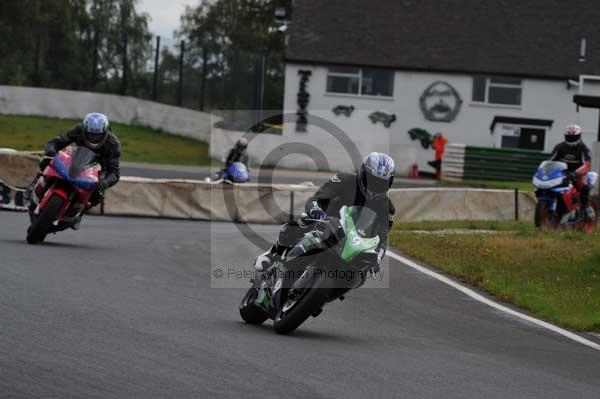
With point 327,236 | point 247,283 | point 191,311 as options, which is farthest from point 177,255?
point 327,236

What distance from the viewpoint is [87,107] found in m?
48.5

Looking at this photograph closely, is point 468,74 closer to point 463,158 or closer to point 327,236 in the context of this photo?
point 463,158

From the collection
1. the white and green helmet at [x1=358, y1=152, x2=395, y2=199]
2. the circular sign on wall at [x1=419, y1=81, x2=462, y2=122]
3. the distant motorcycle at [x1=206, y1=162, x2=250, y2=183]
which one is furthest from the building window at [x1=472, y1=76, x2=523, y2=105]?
the white and green helmet at [x1=358, y1=152, x2=395, y2=199]

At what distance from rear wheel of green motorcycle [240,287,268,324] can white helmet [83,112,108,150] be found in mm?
5409

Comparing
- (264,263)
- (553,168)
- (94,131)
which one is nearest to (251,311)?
(264,263)

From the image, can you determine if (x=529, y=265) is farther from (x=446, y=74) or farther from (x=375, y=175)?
(x=446, y=74)

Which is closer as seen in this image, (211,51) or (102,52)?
(211,51)

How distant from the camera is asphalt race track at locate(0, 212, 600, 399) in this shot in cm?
699

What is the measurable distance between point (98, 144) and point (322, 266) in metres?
6.53

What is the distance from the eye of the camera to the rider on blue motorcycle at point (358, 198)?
31.1ft

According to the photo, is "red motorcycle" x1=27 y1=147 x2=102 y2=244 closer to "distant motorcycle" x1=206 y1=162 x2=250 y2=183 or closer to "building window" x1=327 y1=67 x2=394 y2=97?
"distant motorcycle" x1=206 y1=162 x2=250 y2=183

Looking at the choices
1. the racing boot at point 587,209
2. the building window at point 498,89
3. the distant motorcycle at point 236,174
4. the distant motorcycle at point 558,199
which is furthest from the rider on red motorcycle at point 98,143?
the building window at point 498,89

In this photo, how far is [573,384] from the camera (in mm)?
8250

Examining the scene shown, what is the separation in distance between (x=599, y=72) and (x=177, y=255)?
34848 mm
